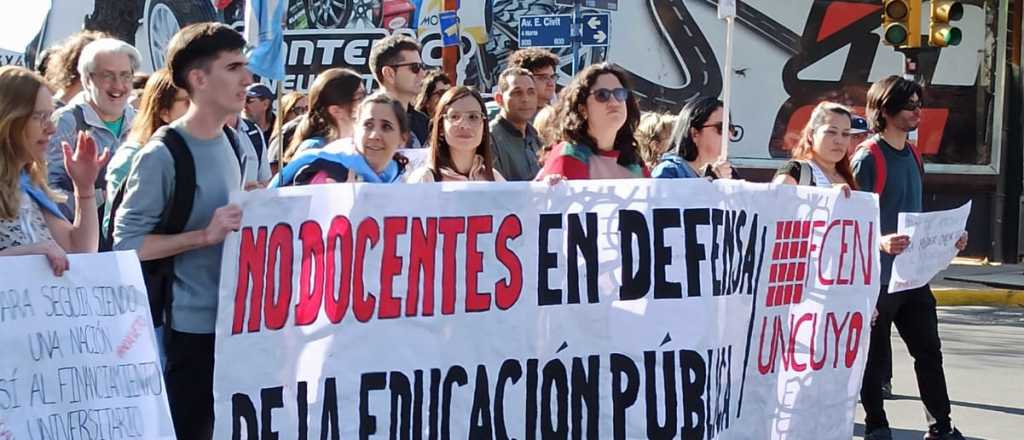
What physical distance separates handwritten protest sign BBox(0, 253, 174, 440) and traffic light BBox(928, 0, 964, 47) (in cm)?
1237

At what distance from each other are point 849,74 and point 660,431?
14586 mm

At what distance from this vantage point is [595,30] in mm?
15281

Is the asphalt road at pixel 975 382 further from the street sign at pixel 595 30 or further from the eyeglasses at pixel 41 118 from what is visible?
the eyeglasses at pixel 41 118

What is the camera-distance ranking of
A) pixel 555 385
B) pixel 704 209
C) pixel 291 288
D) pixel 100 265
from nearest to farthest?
1. pixel 100 265
2. pixel 291 288
3. pixel 555 385
4. pixel 704 209

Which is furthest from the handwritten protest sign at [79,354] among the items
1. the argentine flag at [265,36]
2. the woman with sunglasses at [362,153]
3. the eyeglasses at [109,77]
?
the eyeglasses at [109,77]

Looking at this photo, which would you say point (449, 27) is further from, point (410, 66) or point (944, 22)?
point (410, 66)

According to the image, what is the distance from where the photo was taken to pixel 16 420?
3984 mm

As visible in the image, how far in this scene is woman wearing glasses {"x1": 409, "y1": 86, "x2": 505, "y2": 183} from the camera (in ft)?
19.9

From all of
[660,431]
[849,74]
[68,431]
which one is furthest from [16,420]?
[849,74]

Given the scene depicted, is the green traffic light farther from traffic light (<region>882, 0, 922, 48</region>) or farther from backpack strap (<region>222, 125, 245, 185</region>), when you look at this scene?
backpack strap (<region>222, 125, 245, 185</region>)

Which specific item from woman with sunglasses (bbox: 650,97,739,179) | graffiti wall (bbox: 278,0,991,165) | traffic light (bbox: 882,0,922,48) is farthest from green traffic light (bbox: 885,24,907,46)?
woman with sunglasses (bbox: 650,97,739,179)

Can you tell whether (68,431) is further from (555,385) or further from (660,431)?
(660,431)

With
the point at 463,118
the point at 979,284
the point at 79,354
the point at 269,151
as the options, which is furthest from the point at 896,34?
the point at 79,354

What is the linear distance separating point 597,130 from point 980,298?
1010cm
